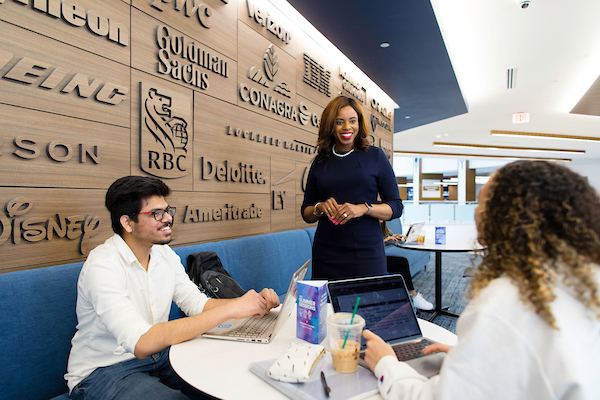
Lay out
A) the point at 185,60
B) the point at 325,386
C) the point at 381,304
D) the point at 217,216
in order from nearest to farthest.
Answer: the point at 325,386 < the point at 381,304 < the point at 185,60 < the point at 217,216

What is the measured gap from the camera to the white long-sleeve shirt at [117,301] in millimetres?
1123

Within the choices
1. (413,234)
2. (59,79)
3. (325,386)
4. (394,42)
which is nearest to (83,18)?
(59,79)

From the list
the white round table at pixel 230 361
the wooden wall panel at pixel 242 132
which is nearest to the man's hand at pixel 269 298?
the white round table at pixel 230 361

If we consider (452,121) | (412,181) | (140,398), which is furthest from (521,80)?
(412,181)

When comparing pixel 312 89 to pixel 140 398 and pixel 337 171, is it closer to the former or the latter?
pixel 337 171

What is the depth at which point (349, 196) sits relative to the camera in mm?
1855

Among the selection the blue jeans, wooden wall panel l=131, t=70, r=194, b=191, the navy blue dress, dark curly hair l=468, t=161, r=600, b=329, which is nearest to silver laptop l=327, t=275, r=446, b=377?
dark curly hair l=468, t=161, r=600, b=329

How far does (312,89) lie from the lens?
12.5 ft

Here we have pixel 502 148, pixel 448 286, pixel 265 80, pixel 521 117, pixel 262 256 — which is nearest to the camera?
pixel 262 256

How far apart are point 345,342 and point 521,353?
Answer: 427 millimetres

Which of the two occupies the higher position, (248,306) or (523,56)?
(523,56)

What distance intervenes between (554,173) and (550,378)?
0.36m

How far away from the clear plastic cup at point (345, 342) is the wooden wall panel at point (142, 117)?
1.42 meters

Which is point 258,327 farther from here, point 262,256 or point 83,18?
point 83,18
